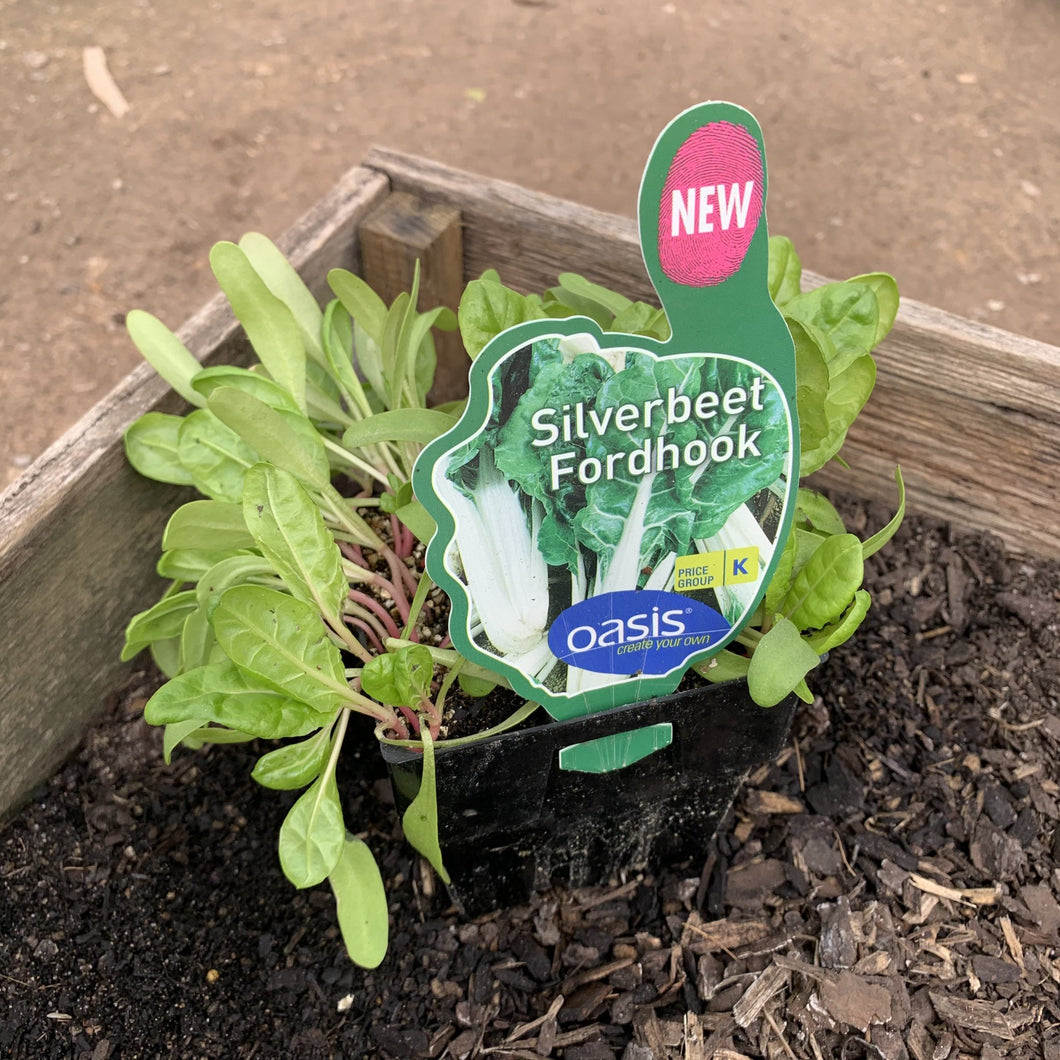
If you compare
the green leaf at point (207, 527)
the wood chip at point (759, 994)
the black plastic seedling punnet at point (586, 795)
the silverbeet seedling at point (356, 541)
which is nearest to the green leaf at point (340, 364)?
the silverbeet seedling at point (356, 541)

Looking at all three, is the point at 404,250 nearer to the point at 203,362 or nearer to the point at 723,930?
the point at 203,362

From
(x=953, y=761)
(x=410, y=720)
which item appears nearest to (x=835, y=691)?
(x=953, y=761)

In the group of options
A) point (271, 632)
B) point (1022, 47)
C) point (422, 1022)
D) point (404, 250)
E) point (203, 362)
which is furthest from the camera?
point (1022, 47)

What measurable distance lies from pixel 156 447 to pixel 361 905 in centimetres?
60

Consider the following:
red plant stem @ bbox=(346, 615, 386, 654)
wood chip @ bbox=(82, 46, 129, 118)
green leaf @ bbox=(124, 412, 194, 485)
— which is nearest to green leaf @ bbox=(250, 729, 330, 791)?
red plant stem @ bbox=(346, 615, 386, 654)

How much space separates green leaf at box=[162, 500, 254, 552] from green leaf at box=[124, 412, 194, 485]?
149 millimetres

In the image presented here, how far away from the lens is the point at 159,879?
4.18 ft

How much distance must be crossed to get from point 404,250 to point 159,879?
93 cm

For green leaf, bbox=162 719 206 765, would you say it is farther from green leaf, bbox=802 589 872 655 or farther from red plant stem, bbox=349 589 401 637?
green leaf, bbox=802 589 872 655

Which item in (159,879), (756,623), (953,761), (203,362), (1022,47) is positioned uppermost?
(203,362)

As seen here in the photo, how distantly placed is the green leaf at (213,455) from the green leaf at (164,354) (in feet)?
0.20

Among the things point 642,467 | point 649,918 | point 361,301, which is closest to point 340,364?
point 361,301

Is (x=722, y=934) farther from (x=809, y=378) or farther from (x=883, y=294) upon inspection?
(x=883, y=294)

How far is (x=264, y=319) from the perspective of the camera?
1195 mm
